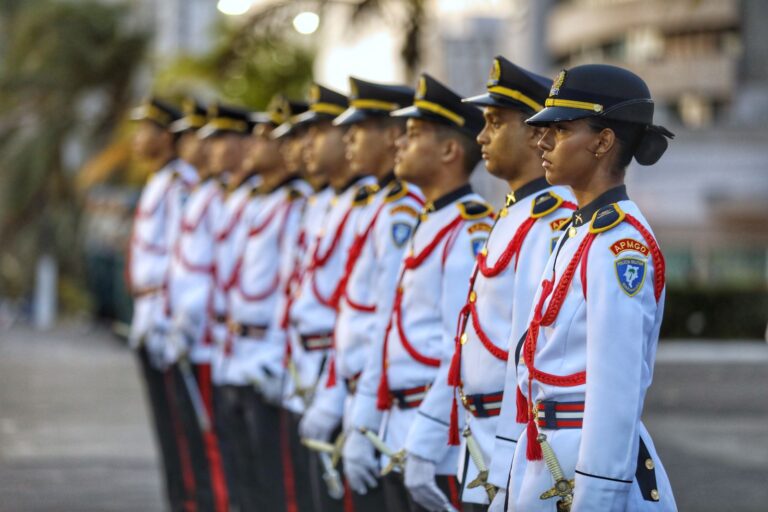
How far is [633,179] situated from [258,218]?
40020 mm

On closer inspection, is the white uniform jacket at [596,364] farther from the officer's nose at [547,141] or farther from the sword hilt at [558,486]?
the officer's nose at [547,141]

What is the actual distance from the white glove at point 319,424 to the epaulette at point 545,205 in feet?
6.39

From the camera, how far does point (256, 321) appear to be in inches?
313

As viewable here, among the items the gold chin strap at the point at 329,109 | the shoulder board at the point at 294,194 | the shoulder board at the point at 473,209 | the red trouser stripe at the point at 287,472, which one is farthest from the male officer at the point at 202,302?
the shoulder board at the point at 473,209

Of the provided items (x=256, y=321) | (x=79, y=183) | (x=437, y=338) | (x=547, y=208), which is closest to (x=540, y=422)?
(x=547, y=208)

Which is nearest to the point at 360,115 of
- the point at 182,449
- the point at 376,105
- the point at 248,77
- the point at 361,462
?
the point at 376,105

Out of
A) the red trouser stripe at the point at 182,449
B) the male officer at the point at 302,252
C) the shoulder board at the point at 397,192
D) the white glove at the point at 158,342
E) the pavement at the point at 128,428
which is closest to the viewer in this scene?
the shoulder board at the point at 397,192

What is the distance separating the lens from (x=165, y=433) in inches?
362

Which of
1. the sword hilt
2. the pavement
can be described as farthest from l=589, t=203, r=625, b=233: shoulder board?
the pavement

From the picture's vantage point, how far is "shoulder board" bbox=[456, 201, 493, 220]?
18.5ft

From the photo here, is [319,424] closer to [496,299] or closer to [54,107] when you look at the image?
[496,299]

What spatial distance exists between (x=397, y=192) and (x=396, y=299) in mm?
593

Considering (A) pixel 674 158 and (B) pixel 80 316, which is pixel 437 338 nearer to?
(B) pixel 80 316

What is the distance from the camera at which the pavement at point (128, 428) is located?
9953 millimetres
